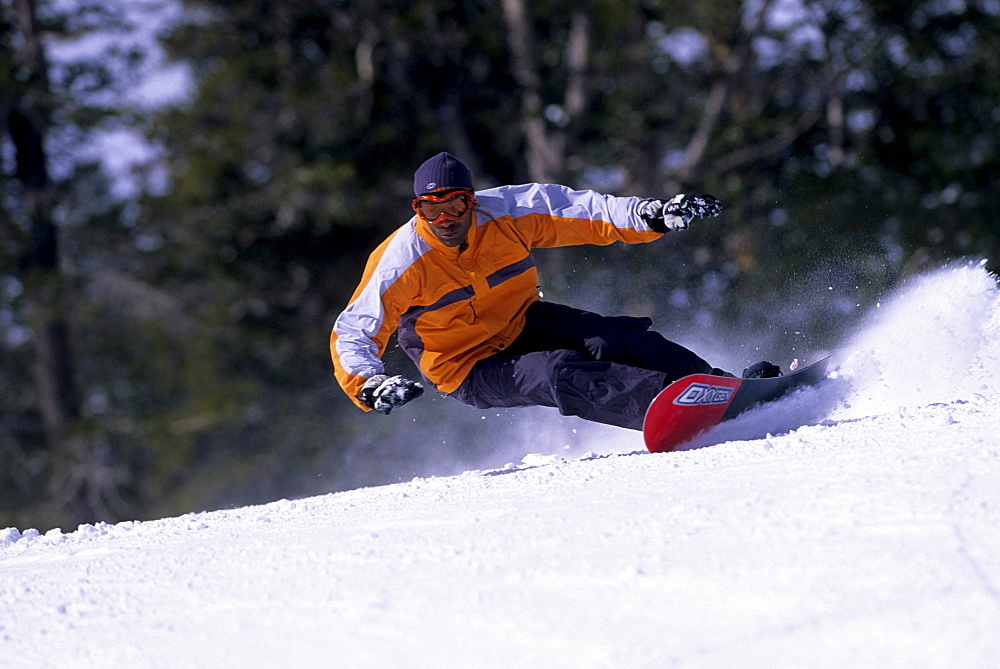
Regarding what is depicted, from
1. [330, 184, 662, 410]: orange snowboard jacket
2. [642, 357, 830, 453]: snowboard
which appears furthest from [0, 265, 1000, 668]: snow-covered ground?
[330, 184, 662, 410]: orange snowboard jacket

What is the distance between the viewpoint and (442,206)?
4.39 m

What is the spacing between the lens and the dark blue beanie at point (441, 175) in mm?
4395

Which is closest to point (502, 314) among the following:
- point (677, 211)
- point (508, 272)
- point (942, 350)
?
point (508, 272)

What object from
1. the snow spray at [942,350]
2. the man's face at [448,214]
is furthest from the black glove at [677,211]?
the snow spray at [942,350]

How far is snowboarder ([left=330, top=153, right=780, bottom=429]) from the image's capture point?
4.38 m

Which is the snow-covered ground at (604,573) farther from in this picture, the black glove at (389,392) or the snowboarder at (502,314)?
the snowboarder at (502,314)

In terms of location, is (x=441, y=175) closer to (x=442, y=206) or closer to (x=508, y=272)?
(x=442, y=206)

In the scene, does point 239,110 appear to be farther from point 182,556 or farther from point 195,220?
point 182,556

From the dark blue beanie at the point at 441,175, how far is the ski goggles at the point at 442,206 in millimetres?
30

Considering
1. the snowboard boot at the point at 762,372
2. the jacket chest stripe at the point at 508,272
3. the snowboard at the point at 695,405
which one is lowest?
the snowboard at the point at 695,405

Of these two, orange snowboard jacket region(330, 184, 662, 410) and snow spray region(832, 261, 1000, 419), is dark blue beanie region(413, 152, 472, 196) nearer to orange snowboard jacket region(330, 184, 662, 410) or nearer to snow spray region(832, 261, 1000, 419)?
orange snowboard jacket region(330, 184, 662, 410)

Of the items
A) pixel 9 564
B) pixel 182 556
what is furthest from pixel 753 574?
pixel 9 564

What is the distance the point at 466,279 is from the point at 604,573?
7.25ft

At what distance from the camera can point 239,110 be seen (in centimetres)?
1786
